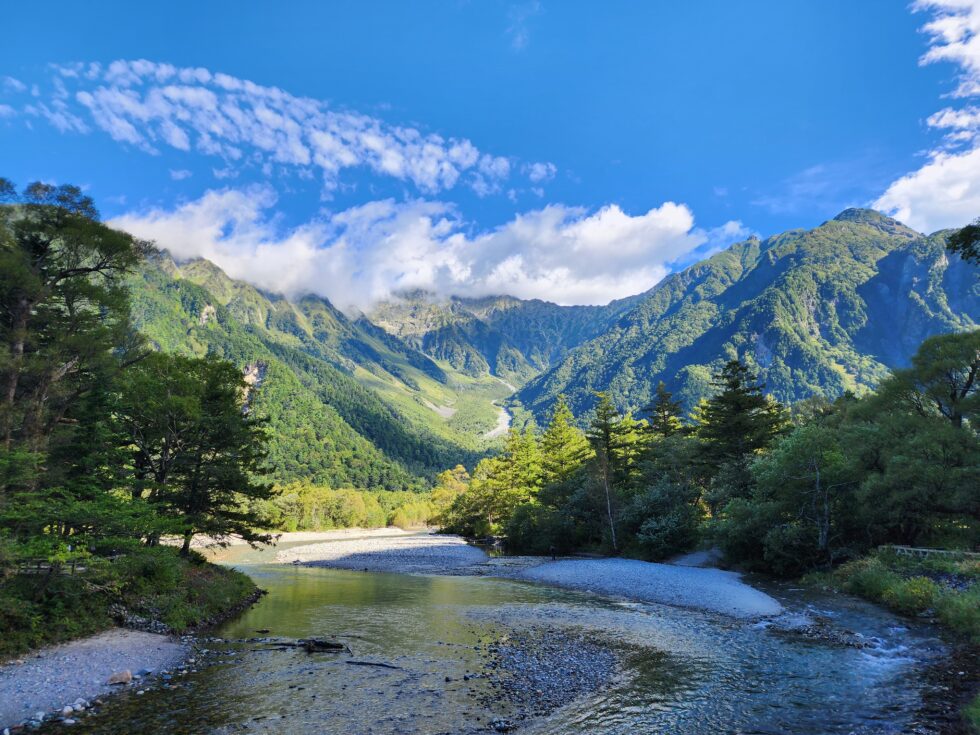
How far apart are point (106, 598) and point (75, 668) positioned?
6.69 meters

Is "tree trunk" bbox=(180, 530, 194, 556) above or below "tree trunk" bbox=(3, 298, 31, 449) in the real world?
below

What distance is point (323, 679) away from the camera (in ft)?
52.1

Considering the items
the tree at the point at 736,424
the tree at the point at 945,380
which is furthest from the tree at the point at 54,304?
the tree at the point at 945,380

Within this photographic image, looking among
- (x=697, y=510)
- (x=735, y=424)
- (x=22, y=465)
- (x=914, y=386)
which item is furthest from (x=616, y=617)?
(x=914, y=386)

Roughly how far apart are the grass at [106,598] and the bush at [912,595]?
1287 inches

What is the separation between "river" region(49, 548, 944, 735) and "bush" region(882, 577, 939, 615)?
1.47 metres

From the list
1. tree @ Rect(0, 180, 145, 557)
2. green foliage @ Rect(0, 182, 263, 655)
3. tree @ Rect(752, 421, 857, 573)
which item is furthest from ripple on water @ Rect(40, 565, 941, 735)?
tree @ Rect(752, 421, 857, 573)

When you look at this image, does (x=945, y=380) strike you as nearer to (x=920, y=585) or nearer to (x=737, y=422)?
(x=737, y=422)

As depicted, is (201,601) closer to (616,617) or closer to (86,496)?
(86,496)

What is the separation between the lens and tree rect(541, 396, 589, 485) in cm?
6669

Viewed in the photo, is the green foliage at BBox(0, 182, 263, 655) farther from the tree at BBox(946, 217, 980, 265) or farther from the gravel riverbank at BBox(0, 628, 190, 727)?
the tree at BBox(946, 217, 980, 265)

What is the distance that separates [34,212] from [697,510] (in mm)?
52914

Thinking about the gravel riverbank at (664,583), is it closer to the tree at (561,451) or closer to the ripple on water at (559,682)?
the ripple on water at (559,682)

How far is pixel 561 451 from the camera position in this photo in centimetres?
6844
